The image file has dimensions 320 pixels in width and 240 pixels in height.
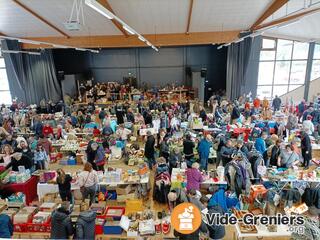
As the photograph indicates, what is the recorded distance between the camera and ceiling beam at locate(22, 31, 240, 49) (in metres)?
13.1

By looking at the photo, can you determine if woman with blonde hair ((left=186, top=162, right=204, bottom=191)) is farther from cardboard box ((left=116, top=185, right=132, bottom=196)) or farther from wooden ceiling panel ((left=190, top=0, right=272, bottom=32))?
wooden ceiling panel ((left=190, top=0, right=272, bottom=32))

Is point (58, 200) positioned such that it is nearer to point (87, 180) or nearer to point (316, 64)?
point (87, 180)

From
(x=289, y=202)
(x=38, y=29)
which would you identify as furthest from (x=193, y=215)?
(x=38, y=29)

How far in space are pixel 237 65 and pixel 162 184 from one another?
34.0ft

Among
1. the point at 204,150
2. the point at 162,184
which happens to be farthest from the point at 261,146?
the point at 162,184

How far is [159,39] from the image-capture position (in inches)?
524

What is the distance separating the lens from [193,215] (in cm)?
182

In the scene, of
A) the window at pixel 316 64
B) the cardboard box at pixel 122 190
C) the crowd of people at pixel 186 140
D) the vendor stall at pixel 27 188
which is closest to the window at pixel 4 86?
the crowd of people at pixel 186 140

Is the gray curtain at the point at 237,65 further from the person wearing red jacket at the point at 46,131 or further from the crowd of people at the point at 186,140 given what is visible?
the person wearing red jacket at the point at 46,131

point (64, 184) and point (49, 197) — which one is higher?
point (64, 184)

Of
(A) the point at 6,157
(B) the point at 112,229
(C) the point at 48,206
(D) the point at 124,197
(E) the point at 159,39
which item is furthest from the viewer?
(E) the point at 159,39

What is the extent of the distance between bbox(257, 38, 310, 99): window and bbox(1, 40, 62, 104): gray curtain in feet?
42.7

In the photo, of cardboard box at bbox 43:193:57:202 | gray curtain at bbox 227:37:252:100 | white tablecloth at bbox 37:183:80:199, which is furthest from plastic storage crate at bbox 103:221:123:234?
gray curtain at bbox 227:37:252:100

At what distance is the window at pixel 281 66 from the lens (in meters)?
15.5
